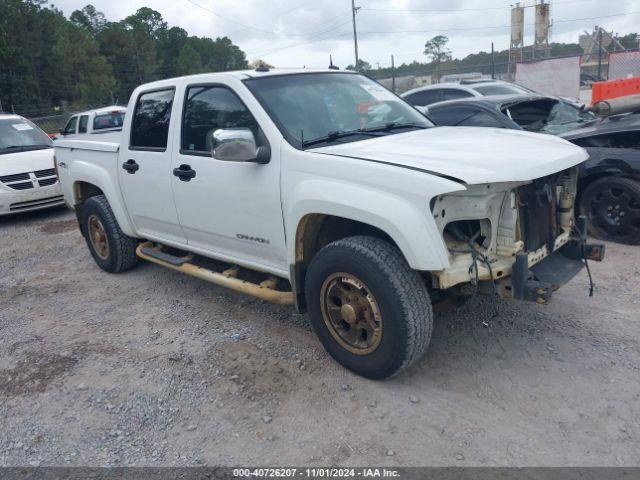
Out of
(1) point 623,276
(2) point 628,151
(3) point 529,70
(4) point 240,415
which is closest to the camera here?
(4) point 240,415

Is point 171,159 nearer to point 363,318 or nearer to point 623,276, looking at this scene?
point 363,318

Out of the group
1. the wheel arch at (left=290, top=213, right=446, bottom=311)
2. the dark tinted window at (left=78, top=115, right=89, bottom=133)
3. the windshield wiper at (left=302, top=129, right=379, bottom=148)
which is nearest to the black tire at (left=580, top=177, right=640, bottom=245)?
the windshield wiper at (left=302, top=129, right=379, bottom=148)

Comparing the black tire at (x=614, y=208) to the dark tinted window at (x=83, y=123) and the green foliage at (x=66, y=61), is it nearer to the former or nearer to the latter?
the dark tinted window at (x=83, y=123)

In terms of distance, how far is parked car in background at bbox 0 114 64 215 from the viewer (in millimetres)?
8906

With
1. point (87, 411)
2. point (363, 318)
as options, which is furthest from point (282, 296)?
point (87, 411)

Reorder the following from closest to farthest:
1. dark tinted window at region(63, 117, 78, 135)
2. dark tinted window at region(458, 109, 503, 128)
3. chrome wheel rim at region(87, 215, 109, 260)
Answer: chrome wheel rim at region(87, 215, 109, 260)
dark tinted window at region(458, 109, 503, 128)
dark tinted window at region(63, 117, 78, 135)

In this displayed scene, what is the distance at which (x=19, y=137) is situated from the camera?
10.0m

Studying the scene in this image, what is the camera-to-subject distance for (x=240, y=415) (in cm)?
332

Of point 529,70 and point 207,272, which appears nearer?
point 207,272

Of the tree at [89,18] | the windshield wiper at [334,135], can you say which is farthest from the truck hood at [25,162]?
the tree at [89,18]

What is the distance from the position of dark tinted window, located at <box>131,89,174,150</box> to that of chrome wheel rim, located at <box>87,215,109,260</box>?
4.32 feet

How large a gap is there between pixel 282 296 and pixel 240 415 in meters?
0.92

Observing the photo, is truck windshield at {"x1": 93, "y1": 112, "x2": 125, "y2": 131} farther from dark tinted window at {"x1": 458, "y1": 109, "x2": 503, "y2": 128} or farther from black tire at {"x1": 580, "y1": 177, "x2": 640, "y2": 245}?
black tire at {"x1": 580, "y1": 177, "x2": 640, "y2": 245}

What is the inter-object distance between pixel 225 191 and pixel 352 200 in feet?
4.00
